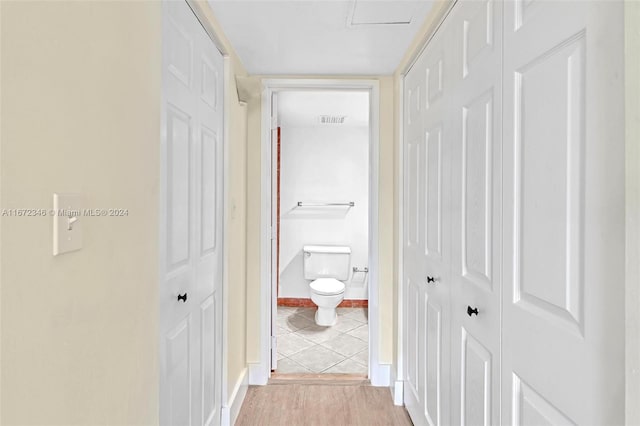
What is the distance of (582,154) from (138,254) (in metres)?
1.11

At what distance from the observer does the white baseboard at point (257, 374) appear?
2.55 metres

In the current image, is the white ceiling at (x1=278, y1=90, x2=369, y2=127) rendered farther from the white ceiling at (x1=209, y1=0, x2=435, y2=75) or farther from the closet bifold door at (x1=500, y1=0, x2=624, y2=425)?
the closet bifold door at (x1=500, y1=0, x2=624, y2=425)

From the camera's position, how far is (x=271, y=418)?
85.8 inches

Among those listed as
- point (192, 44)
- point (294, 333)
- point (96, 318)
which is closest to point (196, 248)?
point (96, 318)

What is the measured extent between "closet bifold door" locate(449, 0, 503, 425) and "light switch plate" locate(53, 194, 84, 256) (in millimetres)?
1073

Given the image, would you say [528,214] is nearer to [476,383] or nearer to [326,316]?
[476,383]

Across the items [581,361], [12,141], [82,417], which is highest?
[12,141]

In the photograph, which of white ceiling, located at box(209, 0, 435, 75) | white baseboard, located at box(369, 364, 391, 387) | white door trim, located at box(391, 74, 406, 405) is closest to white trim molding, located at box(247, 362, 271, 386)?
white baseboard, located at box(369, 364, 391, 387)

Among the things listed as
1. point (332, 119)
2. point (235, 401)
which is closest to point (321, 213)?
point (332, 119)

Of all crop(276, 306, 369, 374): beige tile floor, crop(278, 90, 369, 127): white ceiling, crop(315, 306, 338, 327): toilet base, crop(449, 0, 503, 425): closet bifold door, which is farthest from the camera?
crop(315, 306, 338, 327): toilet base

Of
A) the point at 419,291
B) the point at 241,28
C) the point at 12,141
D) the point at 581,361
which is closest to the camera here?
the point at 12,141

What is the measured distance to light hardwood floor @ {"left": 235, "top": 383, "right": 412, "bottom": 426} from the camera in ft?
7.06

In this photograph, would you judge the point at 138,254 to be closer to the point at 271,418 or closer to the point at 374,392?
the point at 271,418

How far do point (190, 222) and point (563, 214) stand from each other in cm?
128
